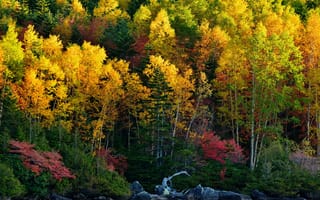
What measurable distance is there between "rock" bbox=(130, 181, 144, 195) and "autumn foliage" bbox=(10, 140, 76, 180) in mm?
4385

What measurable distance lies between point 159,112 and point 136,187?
6.48 meters

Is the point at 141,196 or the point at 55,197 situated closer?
the point at 55,197

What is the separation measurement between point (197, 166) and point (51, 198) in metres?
11.5

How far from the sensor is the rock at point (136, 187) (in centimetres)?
3534

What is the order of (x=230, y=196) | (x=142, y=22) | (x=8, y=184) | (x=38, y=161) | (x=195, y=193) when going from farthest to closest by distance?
(x=142, y=22), (x=195, y=193), (x=230, y=196), (x=38, y=161), (x=8, y=184)

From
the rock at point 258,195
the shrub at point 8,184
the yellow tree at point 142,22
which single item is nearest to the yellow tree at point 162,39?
the yellow tree at point 142,22

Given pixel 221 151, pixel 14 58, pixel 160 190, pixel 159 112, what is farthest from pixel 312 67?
pixel 14 58

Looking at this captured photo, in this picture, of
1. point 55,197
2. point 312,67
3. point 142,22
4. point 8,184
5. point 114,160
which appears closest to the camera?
point 8,184

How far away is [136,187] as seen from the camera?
35688 mm

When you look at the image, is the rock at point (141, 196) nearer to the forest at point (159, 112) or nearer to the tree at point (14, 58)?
the forest at point (159, 112)

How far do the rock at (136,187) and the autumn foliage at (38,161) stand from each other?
173 inches

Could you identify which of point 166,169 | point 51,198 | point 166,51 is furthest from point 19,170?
point 166,51

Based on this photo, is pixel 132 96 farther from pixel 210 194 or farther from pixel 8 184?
pixel 8 184

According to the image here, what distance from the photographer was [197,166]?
38.8 meters
